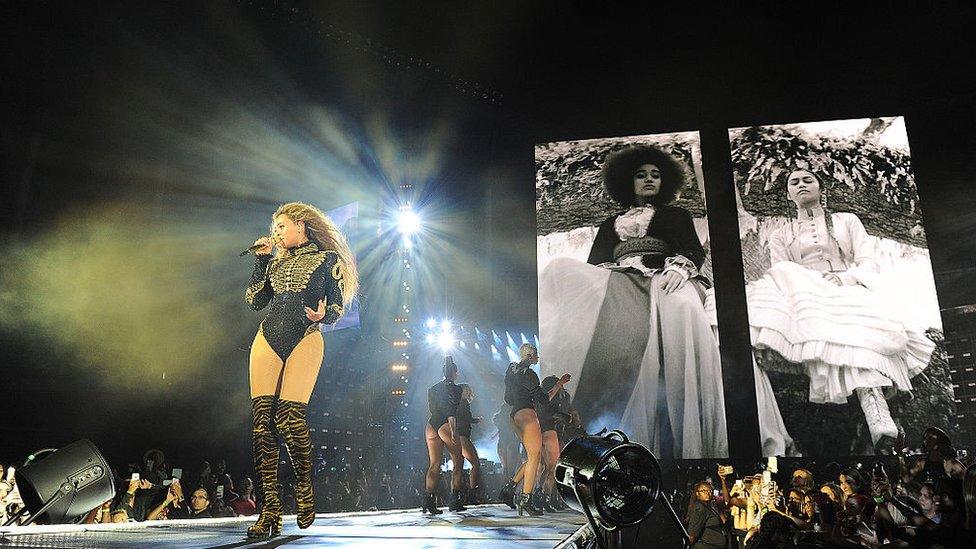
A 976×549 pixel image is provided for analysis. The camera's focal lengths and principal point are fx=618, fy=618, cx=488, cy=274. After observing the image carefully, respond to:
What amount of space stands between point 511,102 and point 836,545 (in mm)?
7823

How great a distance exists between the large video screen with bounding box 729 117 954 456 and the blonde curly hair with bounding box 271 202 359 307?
24.7ft

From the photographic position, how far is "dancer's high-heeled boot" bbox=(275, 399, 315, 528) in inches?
153

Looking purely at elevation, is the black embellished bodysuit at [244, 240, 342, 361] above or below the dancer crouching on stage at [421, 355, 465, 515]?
above

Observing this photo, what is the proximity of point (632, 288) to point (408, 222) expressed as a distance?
12.6ft

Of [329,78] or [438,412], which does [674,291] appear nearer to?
[438,412]

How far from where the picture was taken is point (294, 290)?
4.14 m

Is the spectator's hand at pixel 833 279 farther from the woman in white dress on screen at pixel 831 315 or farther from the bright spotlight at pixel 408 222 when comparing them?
the bright spotlight at pixel 408 222

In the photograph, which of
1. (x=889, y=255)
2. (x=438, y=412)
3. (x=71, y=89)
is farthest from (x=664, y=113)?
(x=71, y=89)

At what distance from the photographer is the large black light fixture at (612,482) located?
246 cm

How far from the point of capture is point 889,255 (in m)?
9.89

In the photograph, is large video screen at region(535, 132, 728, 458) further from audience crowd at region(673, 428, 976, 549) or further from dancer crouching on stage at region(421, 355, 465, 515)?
dancer crouching on stage at region(421, 355, 465, 515)

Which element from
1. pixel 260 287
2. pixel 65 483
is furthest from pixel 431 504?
pixel 65 483

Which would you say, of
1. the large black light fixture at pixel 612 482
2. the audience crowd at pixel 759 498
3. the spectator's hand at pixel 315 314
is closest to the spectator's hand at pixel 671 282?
the audience crowd at pixel 759 498

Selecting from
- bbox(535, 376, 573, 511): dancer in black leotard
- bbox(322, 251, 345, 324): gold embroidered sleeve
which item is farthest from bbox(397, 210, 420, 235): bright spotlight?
bbox(322, 251, 345, 324): gold embroidered sleeve
